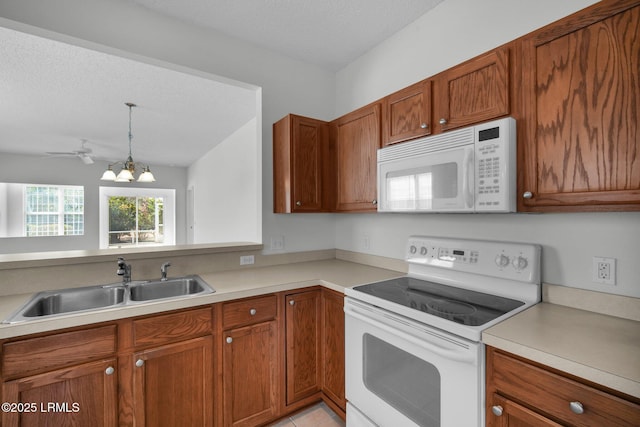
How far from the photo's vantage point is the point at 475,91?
1414 mm

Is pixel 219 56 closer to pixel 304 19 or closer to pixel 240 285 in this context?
pixel 304 19

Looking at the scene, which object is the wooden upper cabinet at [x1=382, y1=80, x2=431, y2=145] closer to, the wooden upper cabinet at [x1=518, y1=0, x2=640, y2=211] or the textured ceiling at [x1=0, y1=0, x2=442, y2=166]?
the wooden upper cabinet at [x1=518, y1=0, x2=640, y2=211]

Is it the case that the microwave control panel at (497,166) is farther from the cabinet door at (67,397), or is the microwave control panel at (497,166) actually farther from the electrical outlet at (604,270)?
the cabinet door at (67,397)

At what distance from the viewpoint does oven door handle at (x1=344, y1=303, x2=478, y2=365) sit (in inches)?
41.8

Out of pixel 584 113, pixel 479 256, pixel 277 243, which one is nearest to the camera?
pixel 584 113

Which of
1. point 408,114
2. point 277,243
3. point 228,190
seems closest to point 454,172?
point 408,114

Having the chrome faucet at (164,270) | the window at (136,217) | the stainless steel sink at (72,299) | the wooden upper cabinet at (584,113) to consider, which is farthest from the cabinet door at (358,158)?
the window at (136,217)

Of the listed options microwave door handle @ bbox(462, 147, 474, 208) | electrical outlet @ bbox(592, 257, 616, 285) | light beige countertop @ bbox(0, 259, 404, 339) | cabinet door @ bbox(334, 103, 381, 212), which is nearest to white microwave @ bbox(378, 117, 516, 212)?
microwave door handle @ bbox(462, 147, 474, 208)

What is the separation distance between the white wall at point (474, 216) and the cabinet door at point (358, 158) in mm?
303

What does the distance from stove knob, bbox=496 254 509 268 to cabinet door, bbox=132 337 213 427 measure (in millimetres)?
1542

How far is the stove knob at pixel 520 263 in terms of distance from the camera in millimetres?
1374

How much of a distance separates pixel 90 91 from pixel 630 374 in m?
4.16

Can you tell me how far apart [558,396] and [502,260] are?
0.69 meters

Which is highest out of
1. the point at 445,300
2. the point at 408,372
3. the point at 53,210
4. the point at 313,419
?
the point at 53,210
